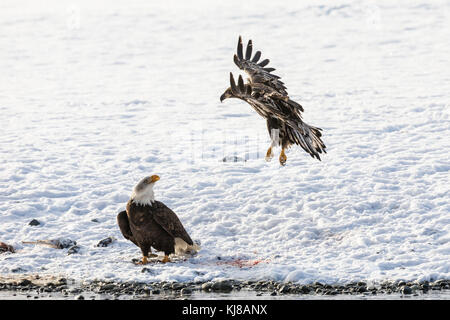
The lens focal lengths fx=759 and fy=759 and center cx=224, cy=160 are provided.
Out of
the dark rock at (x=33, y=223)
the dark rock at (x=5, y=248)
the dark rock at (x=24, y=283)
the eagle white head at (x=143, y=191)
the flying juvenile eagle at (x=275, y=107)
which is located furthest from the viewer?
the dark rock at (x=33, y=223)

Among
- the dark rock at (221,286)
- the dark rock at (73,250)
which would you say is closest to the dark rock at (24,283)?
the dark rock at (73,250)

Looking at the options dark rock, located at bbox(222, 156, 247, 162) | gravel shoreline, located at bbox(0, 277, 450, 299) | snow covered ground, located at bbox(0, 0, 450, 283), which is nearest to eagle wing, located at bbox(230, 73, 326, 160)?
snow covered ground, located at bbox(0, 0, 450, 283)

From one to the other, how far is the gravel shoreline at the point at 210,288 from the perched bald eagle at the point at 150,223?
3.15 ft

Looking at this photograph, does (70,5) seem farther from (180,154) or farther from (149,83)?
(180,154)

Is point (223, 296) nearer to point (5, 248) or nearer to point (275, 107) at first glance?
point (275, 107)

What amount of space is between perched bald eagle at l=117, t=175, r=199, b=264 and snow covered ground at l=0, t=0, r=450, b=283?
0.38 m

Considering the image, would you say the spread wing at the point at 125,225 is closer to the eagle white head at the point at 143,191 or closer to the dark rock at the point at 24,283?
the eagle white head at the point at 143,191

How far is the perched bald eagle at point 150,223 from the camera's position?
10297mm

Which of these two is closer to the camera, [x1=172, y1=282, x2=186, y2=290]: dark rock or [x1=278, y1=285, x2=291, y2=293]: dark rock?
[x1=278, y1=285, x2=291, y2=293]: dark rock

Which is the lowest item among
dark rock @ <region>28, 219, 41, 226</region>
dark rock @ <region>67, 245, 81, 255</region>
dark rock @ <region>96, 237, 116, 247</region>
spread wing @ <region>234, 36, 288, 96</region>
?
dark rock @ <region>67, 245, 81, 255</region>

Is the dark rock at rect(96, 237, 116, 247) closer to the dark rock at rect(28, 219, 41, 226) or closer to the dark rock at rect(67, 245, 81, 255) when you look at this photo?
the dark rock at rect(67, 245, 81, 255)

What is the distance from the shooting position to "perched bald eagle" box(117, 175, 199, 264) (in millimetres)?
10297

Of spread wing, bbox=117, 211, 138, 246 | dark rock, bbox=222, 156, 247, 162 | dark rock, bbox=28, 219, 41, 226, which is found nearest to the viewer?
spread wing, bbox=117, 211, 138, 246

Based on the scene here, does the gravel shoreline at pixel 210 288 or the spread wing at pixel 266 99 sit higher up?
the spread wing at pixel 266 99
